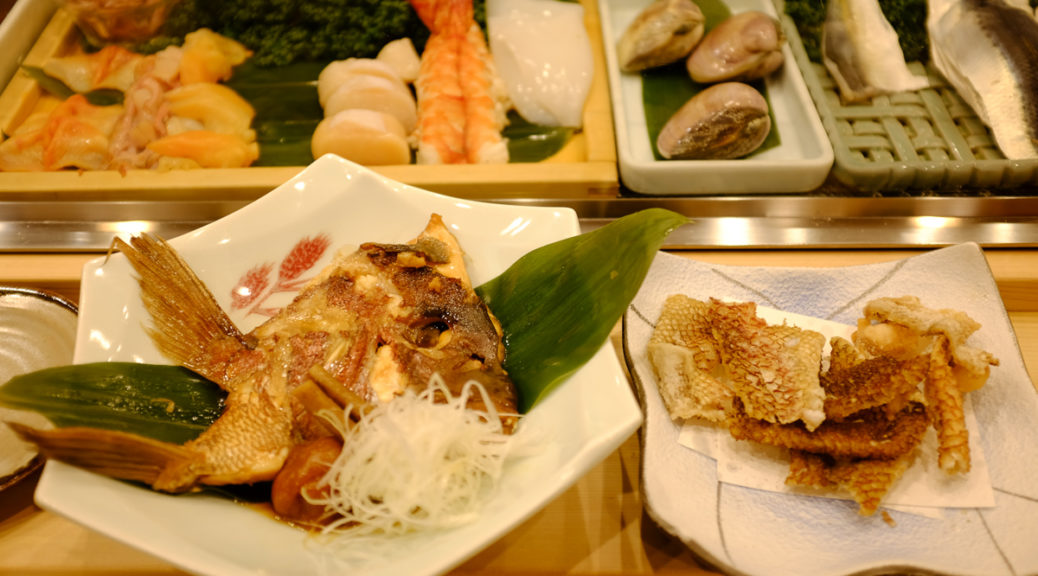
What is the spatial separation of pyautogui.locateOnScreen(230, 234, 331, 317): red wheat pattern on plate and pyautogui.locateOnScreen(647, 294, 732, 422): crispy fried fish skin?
962 millimetres

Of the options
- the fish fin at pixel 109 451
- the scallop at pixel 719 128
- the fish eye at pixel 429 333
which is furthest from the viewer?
the scallop at pixel 719 128

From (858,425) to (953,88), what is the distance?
1.76m

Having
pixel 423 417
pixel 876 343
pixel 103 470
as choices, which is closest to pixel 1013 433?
pixel 876 343

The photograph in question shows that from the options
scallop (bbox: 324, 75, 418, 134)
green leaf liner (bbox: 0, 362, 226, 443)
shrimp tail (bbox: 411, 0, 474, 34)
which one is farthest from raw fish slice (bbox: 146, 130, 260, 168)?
green leaf liner (bbox: 0, 362, 226, 443)

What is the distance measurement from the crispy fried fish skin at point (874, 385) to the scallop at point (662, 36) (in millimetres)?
1541

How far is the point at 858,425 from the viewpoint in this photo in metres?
1.53

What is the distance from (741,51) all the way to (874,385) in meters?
1.53

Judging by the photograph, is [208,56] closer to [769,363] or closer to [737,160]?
[737,160]

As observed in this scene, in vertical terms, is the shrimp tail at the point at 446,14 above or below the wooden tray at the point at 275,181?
above

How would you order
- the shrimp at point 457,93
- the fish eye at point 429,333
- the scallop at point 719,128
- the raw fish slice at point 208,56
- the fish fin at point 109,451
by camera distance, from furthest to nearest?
1. the raw fish slice at point 208,56
2. the shrimp at point 457,93
3. the scallop at point 719,128
4. the fish eye at point 429,333
5. the fish fin at point 109,451

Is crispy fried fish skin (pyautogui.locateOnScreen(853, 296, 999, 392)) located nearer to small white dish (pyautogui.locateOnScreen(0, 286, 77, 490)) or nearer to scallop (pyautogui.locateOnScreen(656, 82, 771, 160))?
scallop (pyautogui.locateOnScreen(656, 82, 771, 160))

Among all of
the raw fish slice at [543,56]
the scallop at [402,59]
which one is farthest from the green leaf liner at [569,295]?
the scallop at [402,59]

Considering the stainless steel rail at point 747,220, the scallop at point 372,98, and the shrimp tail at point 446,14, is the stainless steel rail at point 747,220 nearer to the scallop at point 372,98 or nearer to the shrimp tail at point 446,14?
the scallop at point 372,98

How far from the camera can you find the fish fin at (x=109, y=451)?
3.47 ft
